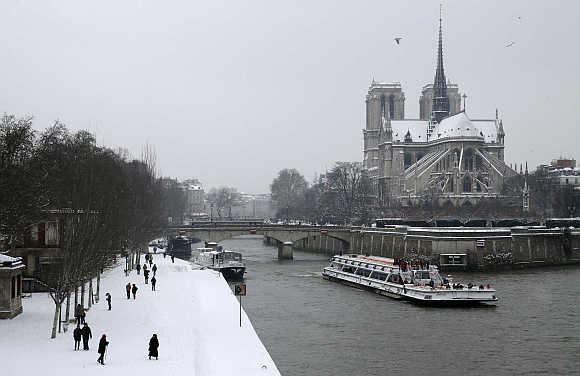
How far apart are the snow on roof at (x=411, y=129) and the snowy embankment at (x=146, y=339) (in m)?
125


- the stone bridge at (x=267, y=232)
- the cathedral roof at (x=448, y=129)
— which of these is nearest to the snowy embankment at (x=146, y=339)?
the stone bridge at (x=267, y=232)

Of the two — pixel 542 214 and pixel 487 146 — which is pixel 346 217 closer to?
pixel 542 214

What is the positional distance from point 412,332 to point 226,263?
3192 cm

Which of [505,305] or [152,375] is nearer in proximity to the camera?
[152,375]

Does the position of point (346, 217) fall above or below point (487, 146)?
below

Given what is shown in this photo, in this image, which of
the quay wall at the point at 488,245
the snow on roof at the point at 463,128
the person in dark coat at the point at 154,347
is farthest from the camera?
the snow on roof at the point at 463,128

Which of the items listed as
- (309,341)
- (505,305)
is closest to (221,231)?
(505,305)

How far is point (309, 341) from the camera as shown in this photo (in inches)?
1483

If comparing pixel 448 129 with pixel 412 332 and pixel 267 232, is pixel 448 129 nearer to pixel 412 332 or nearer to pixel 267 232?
pixel 267 232

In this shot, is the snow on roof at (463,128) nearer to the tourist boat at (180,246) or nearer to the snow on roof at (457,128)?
the snow on roof at (457,128)

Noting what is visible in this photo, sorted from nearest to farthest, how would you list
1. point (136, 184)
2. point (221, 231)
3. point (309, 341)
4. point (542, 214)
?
point (309, 341), point (136, 184), point (221, 231), point (542, 214)

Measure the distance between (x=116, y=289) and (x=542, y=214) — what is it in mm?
88880

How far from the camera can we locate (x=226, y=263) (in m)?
69.7

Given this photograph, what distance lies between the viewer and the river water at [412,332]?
3247 centimetres
